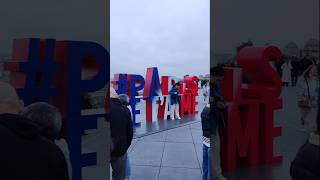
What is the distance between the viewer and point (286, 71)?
4.15 meters

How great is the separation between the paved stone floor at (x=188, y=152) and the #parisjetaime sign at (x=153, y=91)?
1503 millimetres

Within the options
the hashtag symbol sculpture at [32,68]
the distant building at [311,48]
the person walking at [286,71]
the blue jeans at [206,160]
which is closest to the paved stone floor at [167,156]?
the blue jeans at [206,160]

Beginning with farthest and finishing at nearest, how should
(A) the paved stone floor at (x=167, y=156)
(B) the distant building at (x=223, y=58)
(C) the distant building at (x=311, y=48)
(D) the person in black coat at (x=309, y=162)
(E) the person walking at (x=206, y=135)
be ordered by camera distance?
1. (A) the paved stone floor at (x=167, y=156)
2. (E) the person walking at (x=206, y=135)
3. (B) the distant building at (x=223, y=58)
4. (C) the distant building at (x=311, y=48)
5. (D) the person in black coat at (x=309, y=162)

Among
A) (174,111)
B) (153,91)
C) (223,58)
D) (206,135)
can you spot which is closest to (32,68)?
(223,58)

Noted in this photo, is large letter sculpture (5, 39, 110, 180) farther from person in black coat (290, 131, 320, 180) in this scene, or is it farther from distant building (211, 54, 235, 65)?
person in black coat (290, 131, 320, 180)

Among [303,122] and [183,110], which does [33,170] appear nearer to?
[303,122]

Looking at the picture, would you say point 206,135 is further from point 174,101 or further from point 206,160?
point 174,101

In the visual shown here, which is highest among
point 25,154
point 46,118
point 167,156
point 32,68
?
point 32,68

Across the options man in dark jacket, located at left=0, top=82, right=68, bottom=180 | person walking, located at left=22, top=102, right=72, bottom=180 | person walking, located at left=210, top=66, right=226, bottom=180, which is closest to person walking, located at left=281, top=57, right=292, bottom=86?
person walking, located at left=210, top=66, right=226, bottom=180

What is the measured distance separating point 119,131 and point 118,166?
0.55 m

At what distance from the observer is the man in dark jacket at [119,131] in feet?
15.2

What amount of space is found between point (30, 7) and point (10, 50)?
53 cm

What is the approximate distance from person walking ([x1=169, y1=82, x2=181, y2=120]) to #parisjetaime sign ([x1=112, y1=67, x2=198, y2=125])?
16cm

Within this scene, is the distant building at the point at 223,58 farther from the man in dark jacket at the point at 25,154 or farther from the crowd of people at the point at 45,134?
the man in dark jacket at the point at 25,154
